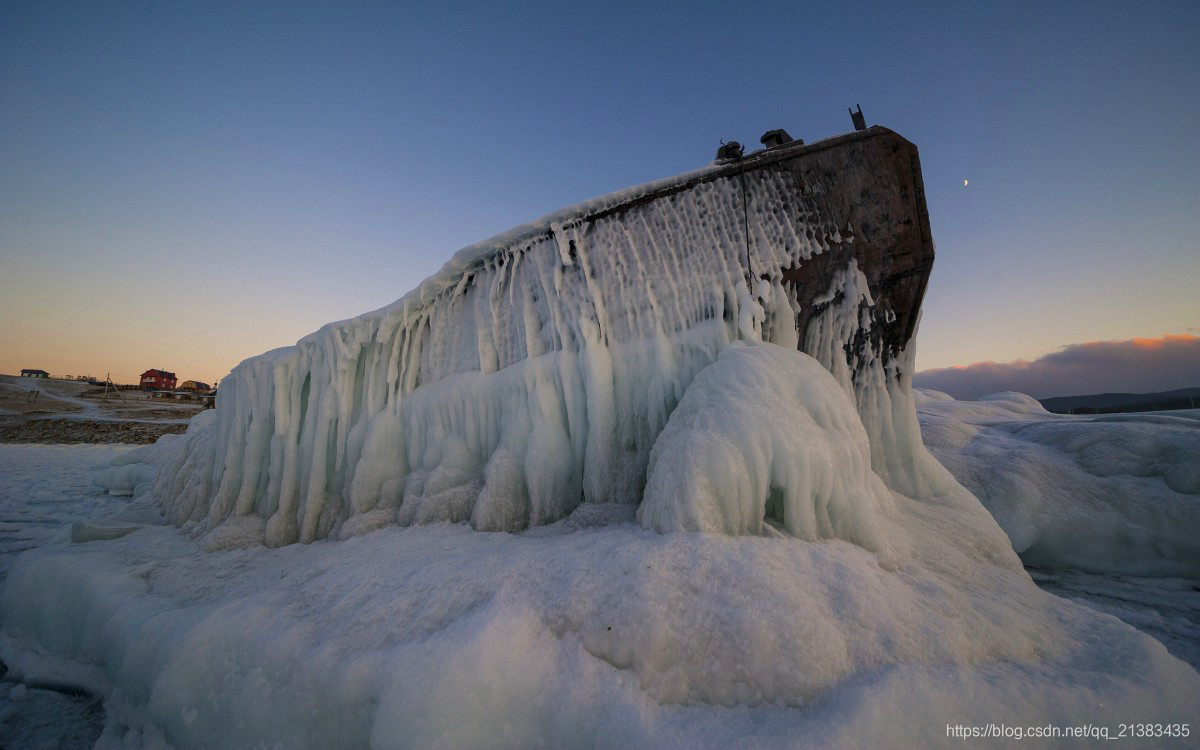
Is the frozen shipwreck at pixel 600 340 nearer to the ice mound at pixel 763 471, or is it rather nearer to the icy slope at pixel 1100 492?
the ice mound at pixel 763 471

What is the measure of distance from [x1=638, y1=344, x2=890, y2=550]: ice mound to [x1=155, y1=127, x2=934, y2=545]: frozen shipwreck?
2.57 feet

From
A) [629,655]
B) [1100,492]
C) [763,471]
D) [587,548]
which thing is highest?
[763,471]

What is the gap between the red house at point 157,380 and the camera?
38812 millimetres

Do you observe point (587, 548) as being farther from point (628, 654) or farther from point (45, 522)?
point (45, 522)

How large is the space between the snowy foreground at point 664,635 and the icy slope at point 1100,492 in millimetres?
2326

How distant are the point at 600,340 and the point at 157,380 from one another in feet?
175

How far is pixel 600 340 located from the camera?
3.90 meters

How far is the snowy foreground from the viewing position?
1.40 m

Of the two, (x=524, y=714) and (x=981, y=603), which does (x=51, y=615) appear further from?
(x=981, y=603)

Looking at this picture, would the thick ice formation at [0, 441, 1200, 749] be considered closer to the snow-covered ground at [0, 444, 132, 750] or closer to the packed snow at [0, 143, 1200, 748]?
the packed snow at [0, 143, 1200, 748]

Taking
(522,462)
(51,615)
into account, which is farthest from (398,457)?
(51,615)

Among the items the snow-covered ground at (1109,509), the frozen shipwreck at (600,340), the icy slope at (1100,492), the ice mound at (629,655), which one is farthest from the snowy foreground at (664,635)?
the icy slope at (1100,492)

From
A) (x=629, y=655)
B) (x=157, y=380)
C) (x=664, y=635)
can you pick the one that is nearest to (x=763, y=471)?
(x=664, y=635)

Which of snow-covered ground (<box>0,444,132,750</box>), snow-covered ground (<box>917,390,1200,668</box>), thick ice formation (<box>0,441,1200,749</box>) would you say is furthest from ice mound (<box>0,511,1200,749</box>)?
snow-covered ground (<box>917,390,1200,668</box>)
